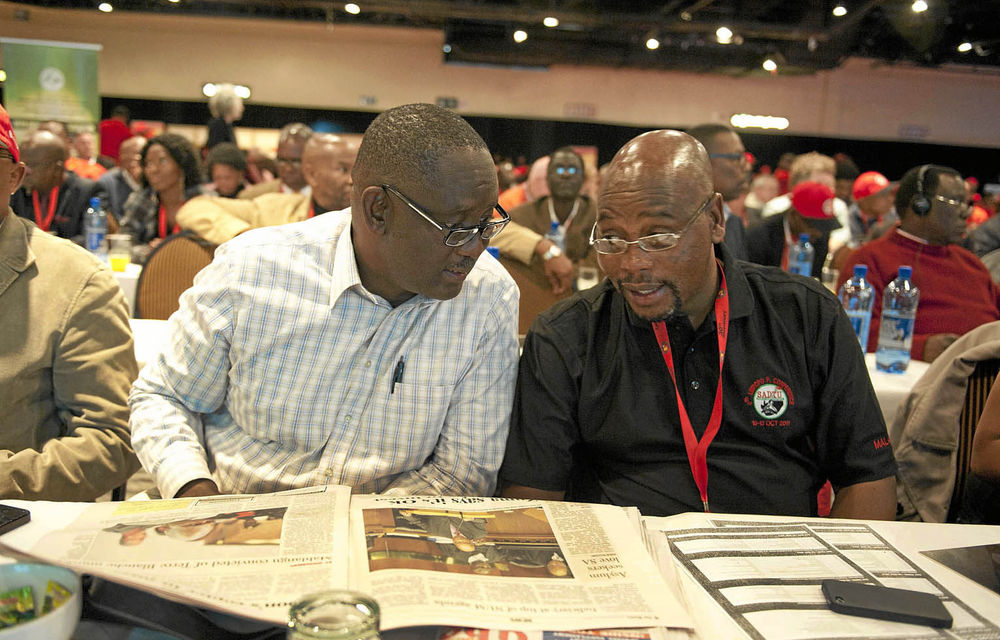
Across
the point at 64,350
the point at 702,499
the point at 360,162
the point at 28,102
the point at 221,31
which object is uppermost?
the point at 221,31

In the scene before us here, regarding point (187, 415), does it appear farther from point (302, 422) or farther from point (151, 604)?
point (151, 604)

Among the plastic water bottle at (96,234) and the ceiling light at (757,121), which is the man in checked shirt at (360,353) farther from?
the ceiling light at (757,121)

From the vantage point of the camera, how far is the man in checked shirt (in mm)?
1445

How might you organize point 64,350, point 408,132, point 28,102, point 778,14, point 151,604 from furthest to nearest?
point 778,14
point 28,102
point 64,350
point 408,132
point 151,604

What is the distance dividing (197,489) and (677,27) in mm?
10933

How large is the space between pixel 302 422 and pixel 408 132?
563 millimetres

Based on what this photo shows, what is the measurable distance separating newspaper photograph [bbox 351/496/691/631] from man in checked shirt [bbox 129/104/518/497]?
11.4 inches

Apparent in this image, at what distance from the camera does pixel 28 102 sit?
829 centimetres

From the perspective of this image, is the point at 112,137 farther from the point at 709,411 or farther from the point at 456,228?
the point at 709,411

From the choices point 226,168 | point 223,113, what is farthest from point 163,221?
point 223,113

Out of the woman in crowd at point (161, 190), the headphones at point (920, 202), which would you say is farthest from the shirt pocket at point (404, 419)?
the woman in crowd at point (161, 190)

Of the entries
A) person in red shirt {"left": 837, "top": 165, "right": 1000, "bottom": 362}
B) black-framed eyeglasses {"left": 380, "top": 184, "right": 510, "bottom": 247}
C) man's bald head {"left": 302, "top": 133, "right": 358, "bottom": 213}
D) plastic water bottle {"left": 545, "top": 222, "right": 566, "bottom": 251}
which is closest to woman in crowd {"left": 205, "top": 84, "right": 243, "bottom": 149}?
man's bald head {"left": 302, "top": 133, "right": 358, "bottom": 213}

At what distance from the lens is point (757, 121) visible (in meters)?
14.7

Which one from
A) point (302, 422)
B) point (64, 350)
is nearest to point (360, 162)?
point (302, 422)
